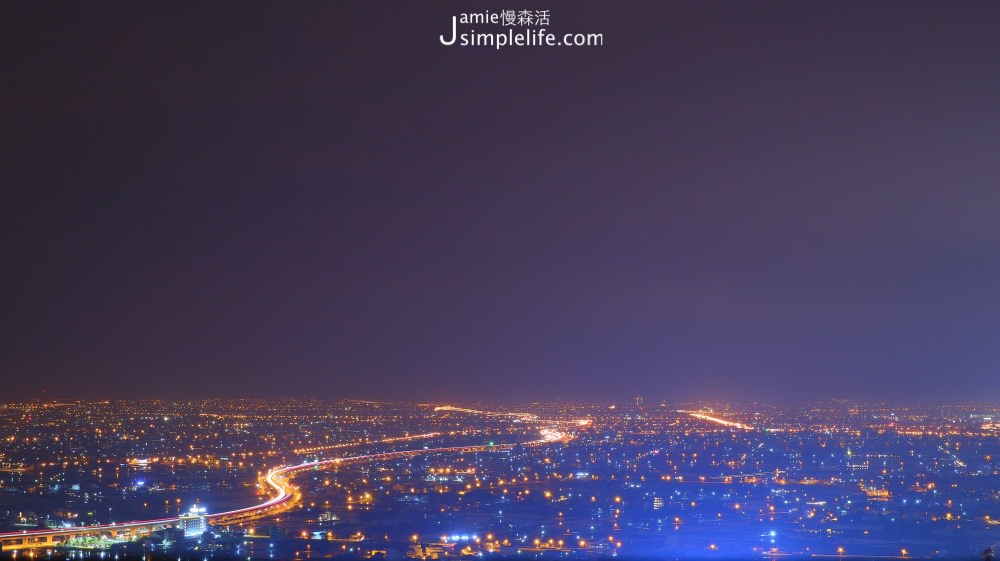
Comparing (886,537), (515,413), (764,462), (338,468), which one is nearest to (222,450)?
(338,468)

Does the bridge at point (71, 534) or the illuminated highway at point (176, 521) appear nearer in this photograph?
the bridge at point (71, 534)

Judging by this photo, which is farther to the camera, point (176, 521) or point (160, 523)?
point (176, 521)

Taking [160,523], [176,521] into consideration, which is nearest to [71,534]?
[160,523]

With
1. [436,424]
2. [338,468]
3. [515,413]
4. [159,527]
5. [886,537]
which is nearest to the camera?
[886,537]

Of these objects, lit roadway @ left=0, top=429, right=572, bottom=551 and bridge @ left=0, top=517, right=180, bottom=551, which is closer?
bridge @ left=0, top=517, right=180, bottom=551

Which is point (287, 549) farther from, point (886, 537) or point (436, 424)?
point (436, 424)

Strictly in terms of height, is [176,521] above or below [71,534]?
below

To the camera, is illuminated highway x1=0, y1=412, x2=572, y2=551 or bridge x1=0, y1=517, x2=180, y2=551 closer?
bridge x1=0, y1=517, x2=180, y2=551

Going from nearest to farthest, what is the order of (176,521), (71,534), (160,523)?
(71,534) < (160,523) < (176,521)

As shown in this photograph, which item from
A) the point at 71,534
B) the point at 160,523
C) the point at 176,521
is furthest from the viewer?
the point at 176,521

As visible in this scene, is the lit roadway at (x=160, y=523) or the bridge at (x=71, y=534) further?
the lit roadway at (x=160, y=523)

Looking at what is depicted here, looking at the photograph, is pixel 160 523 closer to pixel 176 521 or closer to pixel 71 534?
pixel 176 521
